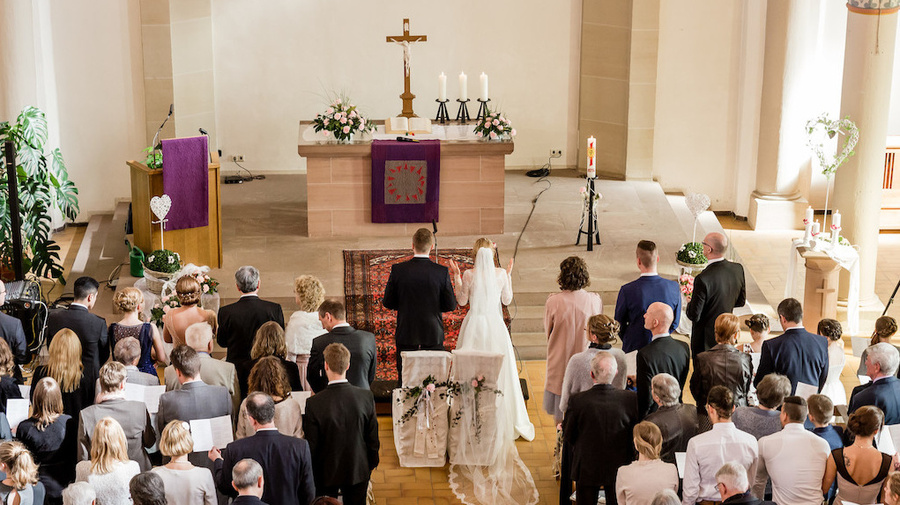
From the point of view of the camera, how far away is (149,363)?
757cm

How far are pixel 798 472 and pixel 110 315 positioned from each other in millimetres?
7129

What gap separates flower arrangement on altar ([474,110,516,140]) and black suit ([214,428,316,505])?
6972 mm

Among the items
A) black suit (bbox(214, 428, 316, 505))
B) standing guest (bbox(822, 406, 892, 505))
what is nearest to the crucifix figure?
black suit (bbox(214, 428, 316, 505))

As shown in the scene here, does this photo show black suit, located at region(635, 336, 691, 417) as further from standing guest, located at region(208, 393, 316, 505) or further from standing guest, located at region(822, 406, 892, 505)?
standing guest, located at region(208, 393, 316, 505)

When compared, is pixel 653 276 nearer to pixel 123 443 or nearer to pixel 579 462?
pixel 579 462

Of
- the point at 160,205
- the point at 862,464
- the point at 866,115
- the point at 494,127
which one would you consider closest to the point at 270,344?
the point at 862,464

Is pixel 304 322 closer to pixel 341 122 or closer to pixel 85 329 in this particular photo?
pixel 85 329

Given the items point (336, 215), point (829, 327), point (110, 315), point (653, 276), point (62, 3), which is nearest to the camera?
point (829, 327)

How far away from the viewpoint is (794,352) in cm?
693

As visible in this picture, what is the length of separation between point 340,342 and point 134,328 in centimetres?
144

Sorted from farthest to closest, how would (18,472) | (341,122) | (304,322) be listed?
(341,122)
(304,322)
(18,472)

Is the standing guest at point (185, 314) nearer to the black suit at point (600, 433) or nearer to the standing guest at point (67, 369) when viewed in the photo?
the standing guest at point (67, 369)

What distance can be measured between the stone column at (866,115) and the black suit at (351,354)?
20.9 feet

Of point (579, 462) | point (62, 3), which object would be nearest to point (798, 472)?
point (579, 462)
